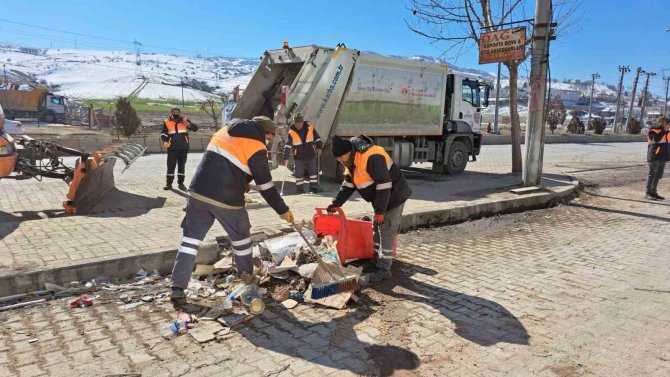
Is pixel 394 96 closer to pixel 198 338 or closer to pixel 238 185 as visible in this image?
pixel 238 185

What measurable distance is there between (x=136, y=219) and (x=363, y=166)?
3460 mm

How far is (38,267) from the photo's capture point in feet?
13.5

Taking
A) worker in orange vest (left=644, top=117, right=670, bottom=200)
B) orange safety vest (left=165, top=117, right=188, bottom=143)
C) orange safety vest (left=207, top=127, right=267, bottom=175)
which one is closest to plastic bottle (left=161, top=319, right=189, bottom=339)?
orange safety vest (left=207, top=127, right=267, bottom=175)

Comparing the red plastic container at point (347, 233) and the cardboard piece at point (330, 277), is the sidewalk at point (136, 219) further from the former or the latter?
the cardboard piece at point (330, 277)

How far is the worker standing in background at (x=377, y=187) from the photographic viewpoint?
168 inches

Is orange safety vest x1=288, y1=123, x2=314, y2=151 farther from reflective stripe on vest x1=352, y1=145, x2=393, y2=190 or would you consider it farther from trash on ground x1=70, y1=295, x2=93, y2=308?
trash on ground x1=70, y1=295, x2=93, y2=308

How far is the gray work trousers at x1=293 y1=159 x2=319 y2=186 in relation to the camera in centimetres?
880

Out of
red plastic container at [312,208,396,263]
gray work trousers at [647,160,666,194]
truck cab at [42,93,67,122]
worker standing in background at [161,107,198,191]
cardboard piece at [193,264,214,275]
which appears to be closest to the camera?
cardboard piece at [193,264,214,275]

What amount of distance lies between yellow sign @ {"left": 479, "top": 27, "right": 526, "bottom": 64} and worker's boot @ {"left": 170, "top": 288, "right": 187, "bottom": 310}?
755 centimetres

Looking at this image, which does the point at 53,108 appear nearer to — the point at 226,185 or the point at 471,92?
the point at 471,92

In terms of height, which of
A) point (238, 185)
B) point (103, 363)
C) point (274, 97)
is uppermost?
point (274, 97)

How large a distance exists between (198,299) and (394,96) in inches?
301

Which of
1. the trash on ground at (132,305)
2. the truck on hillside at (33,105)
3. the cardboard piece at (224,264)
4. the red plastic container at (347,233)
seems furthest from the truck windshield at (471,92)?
the truck on hillside at (33,105)

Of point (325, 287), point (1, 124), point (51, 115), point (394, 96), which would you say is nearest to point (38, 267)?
point (325, 287)
